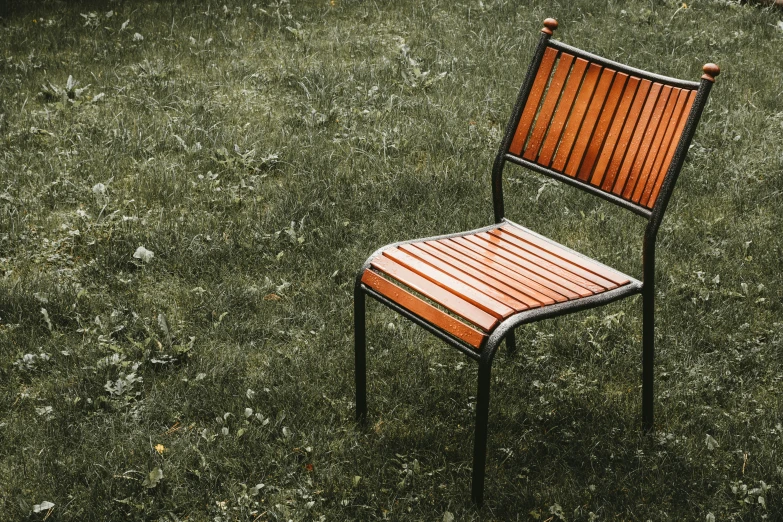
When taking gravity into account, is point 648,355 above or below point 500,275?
below

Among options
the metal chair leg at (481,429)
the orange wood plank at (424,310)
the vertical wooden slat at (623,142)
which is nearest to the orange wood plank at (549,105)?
the vertical wooden slat at (623,142)

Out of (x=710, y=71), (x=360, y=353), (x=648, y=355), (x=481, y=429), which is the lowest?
(x=360, y=353)

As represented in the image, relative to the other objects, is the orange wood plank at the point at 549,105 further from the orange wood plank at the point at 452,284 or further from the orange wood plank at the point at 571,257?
the orange wood plank at the point at 452,284

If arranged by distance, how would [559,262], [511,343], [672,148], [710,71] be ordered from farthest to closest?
[511,343], [559,262], [672,148], [710,71]

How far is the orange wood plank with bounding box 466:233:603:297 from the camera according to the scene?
2920 mm

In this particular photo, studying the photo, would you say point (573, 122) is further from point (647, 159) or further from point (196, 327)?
point (196, 327)

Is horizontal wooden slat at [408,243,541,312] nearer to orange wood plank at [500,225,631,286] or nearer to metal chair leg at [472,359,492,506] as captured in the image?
metal chair leg at [472,359,492,506]

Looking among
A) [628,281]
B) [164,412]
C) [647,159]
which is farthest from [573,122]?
[164,412]

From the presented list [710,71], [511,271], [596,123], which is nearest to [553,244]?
[511,271]

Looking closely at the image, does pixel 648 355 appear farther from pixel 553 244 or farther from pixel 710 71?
pixel 710 71

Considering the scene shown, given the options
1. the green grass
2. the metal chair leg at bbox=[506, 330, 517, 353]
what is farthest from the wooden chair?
the metal chair leg at bbox=[506, 330, 517, 353]

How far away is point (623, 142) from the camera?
122 inches

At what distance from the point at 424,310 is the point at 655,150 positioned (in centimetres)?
91

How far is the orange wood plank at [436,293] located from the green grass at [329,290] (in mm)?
656
